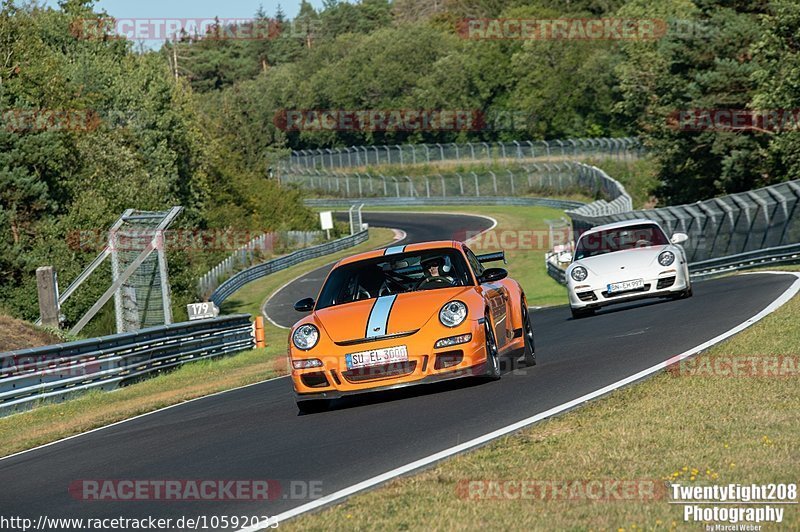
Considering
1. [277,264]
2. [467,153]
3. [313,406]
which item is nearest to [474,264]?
[313,406]

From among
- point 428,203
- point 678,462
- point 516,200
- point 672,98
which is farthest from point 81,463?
A: point 428,203

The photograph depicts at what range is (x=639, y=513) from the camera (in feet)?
17.8

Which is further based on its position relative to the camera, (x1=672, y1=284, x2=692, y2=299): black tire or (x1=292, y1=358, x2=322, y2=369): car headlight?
(x1=672, y1=284, x2=692, y2=299): black tire

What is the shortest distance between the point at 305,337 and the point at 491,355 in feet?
5.42

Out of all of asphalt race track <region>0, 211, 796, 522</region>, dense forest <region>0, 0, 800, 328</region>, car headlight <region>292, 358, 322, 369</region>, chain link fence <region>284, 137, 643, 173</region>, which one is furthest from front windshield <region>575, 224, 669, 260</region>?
chain link fence <region>284, 137, 643, 173</region>

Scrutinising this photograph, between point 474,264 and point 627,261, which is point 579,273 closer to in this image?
point 627,261

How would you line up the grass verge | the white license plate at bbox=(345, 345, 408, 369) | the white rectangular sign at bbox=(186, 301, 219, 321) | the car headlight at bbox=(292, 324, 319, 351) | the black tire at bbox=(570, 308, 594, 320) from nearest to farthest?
1. the white license plate at bbox=(345, 345, 408, 369)
2. the car headlight at bbox=(292, 324, 319, 351)
3. the grass verge
4. the black tire at bbox=(570, 308, 594, 320)
5. the white rectangular sign at bbox=(186, 301, 219, 321)

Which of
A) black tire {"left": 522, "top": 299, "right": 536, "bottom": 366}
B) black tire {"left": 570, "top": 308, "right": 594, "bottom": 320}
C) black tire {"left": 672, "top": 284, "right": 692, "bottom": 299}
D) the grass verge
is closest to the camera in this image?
black tire {"left": 522, "top": 299, "right": 536, "bottom": 366}

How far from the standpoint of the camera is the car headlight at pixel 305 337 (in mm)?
10234

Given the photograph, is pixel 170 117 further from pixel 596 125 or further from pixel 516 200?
pixel 596 125

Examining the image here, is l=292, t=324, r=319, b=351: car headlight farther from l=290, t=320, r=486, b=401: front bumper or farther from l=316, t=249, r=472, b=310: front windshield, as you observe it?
l=316, t=249, r=472, b=310: front windshield

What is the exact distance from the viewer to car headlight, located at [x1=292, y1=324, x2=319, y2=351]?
10234 mm

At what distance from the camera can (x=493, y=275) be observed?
1109cm

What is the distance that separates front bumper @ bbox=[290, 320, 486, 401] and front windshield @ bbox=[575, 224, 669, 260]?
30.3 ft
